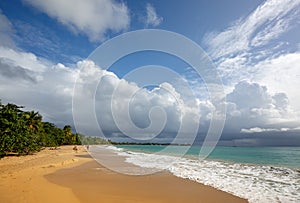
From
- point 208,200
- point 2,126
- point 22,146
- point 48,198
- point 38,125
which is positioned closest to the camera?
point 48,198

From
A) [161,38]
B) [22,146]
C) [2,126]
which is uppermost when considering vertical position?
[161,38]

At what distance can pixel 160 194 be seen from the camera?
30.7 ft

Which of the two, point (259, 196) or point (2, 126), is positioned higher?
point (2, 126)

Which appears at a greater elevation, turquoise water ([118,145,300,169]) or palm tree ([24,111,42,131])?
palm tree ([24,111,42,131])

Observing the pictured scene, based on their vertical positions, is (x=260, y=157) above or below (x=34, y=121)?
below

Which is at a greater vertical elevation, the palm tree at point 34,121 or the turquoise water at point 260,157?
the palm tree at point 34,121

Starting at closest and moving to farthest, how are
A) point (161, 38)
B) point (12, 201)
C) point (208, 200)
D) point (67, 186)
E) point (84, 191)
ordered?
point (12, 201)
point (208, 200)
point (84, 191)
point (67, 186)
point (161, 38)

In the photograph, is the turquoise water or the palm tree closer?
the turquoise water

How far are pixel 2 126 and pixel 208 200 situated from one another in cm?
2283

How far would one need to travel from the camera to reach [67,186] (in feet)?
33.4

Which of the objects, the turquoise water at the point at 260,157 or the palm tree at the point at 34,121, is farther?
the palm tree at the point at 34,121

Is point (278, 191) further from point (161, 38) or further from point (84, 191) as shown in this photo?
point (161, 38)

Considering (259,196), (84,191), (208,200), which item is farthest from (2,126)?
(259,196)

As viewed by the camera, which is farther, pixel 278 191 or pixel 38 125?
pixel 38 125
